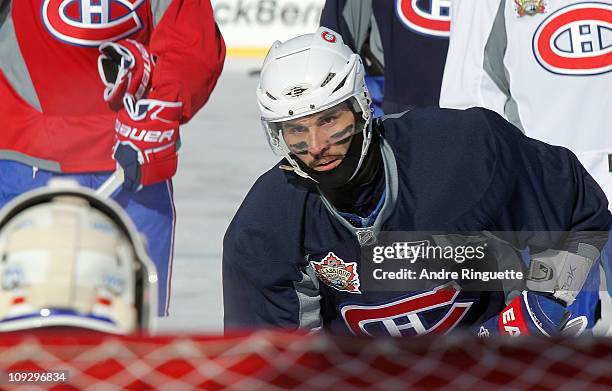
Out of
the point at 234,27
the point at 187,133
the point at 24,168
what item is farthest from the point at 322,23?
the point at 234,27

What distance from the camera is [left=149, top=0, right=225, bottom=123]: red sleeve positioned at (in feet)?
12.3

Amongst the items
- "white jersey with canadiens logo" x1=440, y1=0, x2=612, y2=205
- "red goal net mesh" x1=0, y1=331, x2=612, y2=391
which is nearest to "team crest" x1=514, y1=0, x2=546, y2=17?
"white jersey with canadiens logo" x1=440, y1=0, x2=612, y2=205

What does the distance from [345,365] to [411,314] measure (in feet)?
2.71

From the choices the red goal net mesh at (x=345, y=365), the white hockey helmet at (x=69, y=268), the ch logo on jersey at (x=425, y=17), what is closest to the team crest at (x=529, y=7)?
the ch logo on jersey at (x=425, y=17)

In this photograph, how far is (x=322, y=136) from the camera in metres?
3.01

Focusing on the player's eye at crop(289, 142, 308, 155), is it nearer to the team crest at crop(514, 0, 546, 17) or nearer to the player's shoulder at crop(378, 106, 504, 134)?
the player's shoulder at crop(378, 106, 504, 134)

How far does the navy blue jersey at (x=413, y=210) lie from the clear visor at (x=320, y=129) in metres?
0.07

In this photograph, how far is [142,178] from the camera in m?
3.80

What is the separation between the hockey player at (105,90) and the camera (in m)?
3.74

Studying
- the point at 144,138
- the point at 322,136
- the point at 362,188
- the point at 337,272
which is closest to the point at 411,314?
the point at 337,272

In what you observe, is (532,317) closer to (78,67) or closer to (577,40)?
(577,40)

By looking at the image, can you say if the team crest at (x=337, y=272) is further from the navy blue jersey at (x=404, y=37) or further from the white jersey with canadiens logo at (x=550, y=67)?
the navy blue jersey at (x=404, y=37)

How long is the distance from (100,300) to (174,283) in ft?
8.71

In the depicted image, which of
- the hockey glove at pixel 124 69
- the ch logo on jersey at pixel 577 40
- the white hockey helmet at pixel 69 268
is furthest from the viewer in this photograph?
the hockey glove at pixel 124 69
